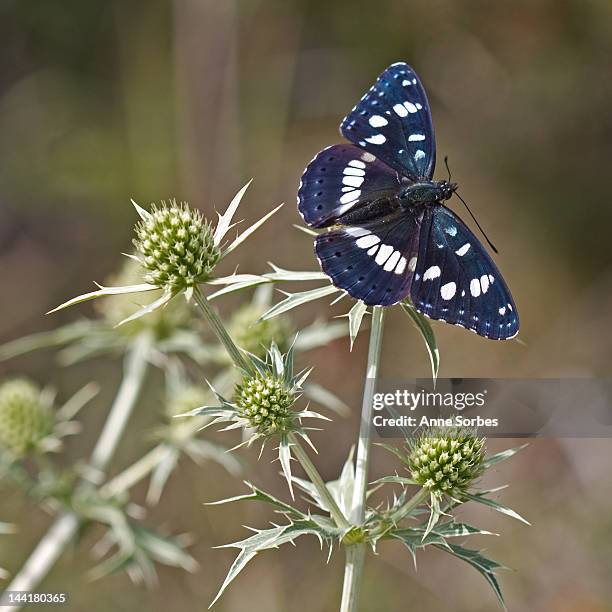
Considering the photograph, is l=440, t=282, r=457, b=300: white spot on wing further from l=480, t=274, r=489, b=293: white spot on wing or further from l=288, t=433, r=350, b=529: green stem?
l=288, t=433, r=350, b=529: green stem

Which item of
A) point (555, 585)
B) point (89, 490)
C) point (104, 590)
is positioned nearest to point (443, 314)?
point (89, 490)

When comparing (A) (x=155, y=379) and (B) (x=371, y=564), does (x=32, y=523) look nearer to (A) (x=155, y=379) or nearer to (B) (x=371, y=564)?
(A) (x=155, y=379)

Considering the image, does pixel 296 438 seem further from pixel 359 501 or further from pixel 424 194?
pixel 424 194

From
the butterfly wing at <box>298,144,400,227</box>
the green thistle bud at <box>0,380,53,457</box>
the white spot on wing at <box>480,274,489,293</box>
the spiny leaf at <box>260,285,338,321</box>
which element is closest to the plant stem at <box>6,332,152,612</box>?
the green thistle bud at <box>0,380,53,457</box>

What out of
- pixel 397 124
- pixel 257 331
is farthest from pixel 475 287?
pixel 257 331

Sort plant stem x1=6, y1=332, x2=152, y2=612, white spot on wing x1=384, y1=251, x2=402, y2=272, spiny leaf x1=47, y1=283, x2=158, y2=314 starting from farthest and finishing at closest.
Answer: plant stem x1=6, y1=332, x2=152, y2=612, white spot on wing x1=384, y1=251, x2=402, y2=272, spiny leaf x1=47, y1=283, x2=158, y2=314

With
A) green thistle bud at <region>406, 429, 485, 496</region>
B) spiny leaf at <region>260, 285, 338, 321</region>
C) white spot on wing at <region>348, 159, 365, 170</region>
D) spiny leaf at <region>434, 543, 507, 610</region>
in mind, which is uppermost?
white spot on wing at <region>348, 159, 365, 170</region>

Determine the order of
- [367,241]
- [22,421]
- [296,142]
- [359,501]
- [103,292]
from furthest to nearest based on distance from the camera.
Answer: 1. [296,142]
2. [22,421]
3. [367,241]
4. [359,501]
5. [103,292]
